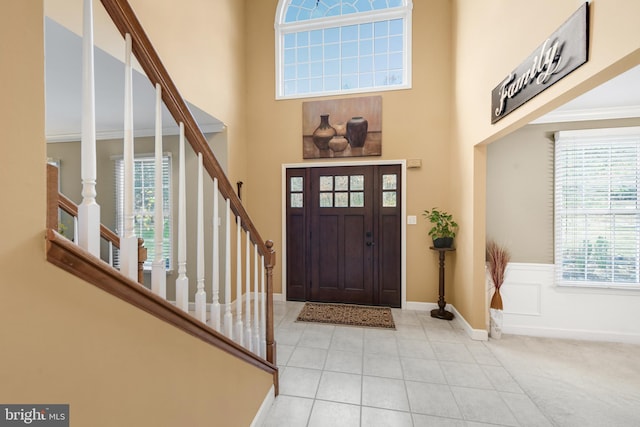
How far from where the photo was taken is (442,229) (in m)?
3.37

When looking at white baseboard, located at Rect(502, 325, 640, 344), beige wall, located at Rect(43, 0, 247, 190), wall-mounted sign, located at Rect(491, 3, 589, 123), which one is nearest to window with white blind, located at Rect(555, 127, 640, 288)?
white baseboard, located at Rect(502, 325, 640, 344)

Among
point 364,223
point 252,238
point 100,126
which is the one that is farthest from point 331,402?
point 100,126

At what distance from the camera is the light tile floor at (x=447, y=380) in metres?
1.78

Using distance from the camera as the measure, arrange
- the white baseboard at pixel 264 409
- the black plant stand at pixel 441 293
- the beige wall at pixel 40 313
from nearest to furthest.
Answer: the beige wall at pixel 40 313, the white baseboard at pixel 264 409, the black plant stand at pixel 441 293

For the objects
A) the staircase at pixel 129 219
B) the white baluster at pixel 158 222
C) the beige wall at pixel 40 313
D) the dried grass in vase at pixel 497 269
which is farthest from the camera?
the dried grass in vase at pixel 497 269

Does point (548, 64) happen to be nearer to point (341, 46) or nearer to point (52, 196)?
point (52, 196)

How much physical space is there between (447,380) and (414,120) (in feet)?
10.0

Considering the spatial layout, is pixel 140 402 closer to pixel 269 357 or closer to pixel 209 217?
pixel 269 357

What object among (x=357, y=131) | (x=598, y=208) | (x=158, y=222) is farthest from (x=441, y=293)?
(x=158, y=222)

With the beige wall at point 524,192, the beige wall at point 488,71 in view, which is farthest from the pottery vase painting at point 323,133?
the beige wall at point 524,192

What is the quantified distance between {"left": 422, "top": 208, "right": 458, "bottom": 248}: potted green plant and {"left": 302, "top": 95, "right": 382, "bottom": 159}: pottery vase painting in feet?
→ 3.80

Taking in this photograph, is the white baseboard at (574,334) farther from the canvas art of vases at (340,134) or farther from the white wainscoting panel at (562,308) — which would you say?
the canvas art of vases at (340,134)

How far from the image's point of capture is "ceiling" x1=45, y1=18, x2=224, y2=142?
177 cm

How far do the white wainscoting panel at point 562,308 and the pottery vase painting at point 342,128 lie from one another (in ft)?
7.53
